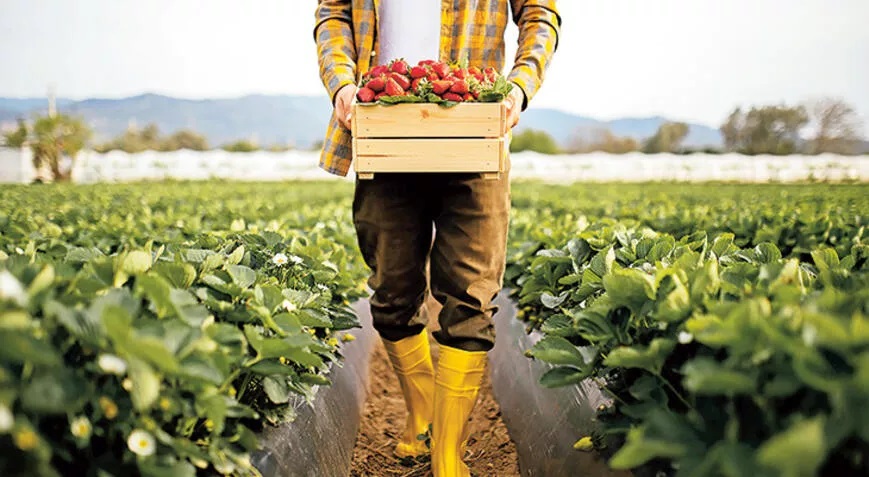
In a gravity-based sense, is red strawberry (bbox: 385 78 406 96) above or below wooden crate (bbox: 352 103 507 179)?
above

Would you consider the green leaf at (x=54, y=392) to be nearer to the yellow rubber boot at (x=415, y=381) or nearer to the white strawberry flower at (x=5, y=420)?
the white strawberry flower at (x=5, y=420)

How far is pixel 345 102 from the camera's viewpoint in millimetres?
2445

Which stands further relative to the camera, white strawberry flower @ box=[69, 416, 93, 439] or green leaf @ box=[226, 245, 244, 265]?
green leaf @ box=[226, 245, 244, 265]

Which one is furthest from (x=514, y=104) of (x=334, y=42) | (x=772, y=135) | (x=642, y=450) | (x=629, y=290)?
(x=772, y=135)

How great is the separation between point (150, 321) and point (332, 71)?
1.42 m

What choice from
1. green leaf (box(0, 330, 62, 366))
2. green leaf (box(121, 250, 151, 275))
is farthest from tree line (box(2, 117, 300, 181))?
green leaf (box(0, 330, 62, 366))

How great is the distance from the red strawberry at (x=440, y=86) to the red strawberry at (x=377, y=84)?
0.16 m

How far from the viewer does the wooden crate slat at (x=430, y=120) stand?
223 cm

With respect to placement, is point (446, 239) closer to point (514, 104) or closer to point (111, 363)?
point (514, 104)

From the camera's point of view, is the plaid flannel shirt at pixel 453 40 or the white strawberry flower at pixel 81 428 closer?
the white strawberry flower at pixel 81 428

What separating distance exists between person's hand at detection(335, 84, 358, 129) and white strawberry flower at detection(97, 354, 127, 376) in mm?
1366

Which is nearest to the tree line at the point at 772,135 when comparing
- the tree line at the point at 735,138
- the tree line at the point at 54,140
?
the tree line at the point at 735,138

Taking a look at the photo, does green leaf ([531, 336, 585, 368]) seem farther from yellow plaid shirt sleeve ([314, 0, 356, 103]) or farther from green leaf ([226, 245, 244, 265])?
yellow plaid shirt sleeve ([314, 0, 356, 103])

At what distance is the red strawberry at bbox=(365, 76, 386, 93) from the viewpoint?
222 cm
